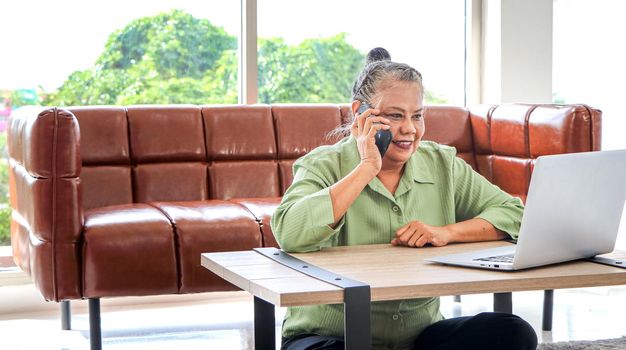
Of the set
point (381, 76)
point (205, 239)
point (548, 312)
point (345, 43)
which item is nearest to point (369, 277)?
point (381, 76)

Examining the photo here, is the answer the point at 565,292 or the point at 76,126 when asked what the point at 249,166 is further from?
the point at 565,292

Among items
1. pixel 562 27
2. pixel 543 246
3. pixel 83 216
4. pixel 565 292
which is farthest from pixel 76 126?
pixel 562 27

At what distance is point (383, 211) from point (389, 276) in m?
0.49

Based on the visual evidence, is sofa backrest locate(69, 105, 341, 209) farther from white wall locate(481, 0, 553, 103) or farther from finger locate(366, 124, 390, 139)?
finger locate(366, 124, 390, 139)

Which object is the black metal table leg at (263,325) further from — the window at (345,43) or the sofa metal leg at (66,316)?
the window at (345,43)

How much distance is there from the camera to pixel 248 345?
3.86 meters

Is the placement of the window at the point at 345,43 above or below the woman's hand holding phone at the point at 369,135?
above

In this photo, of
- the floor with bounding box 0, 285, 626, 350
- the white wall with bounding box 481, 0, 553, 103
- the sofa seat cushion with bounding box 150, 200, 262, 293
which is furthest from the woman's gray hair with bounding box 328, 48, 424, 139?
the white wall with bounding box 481, 0, 553, 103

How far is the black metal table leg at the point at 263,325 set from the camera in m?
2.06

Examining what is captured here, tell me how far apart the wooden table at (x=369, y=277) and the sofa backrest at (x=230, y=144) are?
2.18 meters

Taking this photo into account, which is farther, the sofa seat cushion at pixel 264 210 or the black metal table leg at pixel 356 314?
the sofa seat cushion at pixel 264 210

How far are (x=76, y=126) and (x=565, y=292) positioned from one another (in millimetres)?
2592

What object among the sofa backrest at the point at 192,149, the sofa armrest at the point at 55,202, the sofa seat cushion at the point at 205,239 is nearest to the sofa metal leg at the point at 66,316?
the sofa backrest at the point at 192,149

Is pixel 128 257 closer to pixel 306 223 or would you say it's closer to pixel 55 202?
pixel 55 202
